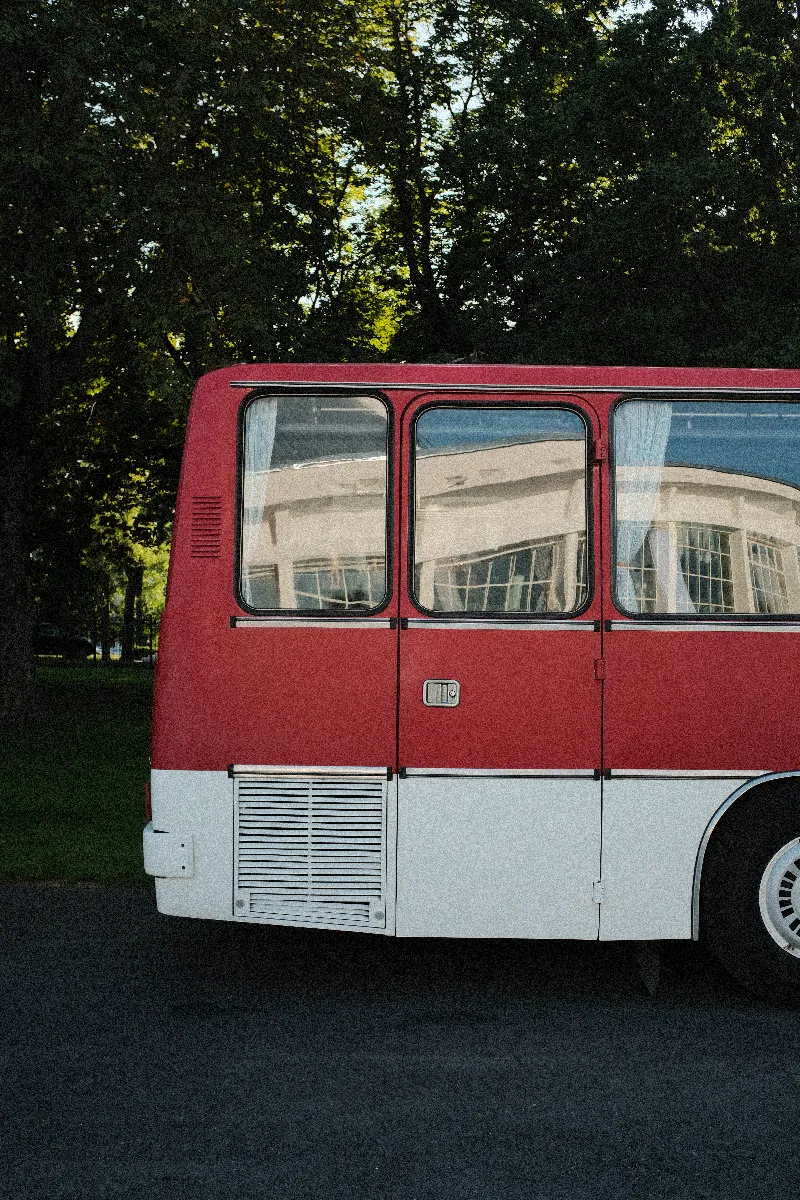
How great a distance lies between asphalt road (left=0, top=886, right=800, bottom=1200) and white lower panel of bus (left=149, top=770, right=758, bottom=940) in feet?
1.38

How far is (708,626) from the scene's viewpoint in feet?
19.2

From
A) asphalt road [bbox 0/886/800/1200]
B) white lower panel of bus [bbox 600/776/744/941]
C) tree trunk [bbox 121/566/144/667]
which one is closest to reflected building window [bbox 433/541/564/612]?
white lower panel of bus [bbox 600/776/744/941]

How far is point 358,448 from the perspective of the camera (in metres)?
5.94

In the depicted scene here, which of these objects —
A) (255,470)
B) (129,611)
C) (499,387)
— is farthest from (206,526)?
(129,611)

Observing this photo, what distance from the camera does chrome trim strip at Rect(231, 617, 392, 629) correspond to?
5.84m

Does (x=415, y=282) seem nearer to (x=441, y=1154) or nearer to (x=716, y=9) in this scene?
(x=716, y=9)

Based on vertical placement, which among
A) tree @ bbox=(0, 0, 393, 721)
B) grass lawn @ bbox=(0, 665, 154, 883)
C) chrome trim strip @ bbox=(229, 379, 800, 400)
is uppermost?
tree @ bbox=(0, 0, 393, 721)

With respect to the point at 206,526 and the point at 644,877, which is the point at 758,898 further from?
the point at 206,526

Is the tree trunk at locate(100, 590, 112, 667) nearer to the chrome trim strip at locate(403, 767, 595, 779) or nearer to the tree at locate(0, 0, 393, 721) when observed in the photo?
the tree at locate(0, 0, 393, 721)

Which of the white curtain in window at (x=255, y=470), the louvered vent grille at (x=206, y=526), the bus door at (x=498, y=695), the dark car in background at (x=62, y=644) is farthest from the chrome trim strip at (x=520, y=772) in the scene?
the dark car in background at (x=62, y=644)

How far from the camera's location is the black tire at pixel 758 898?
18.8ft

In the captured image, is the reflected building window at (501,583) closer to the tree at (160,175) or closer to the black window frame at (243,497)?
the black window frame at (243,497)

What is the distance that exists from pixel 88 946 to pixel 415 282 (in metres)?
14.5

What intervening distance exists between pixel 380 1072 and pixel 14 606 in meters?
16.0
